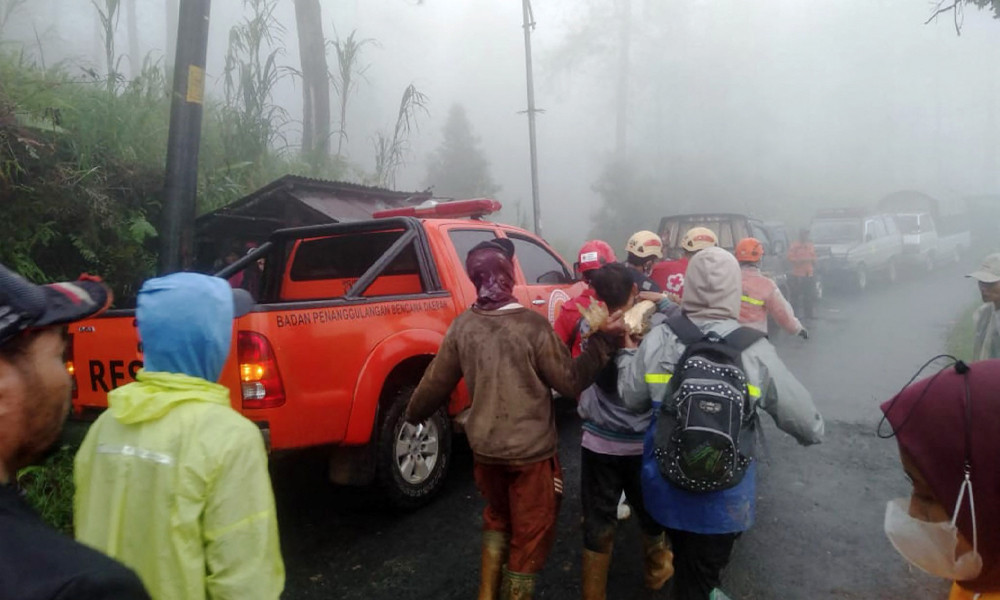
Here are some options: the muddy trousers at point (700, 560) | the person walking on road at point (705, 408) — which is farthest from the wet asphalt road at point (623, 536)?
the person walking on road at point (705, 408)

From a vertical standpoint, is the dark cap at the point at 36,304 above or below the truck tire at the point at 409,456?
above

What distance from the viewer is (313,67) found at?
1453cm

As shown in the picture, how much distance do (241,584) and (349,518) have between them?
3.22 m

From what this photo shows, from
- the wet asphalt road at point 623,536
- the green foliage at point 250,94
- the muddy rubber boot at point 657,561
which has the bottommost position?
the wet asphalt road at point 623,536

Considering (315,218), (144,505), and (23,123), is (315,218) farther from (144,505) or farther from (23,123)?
(144,505)

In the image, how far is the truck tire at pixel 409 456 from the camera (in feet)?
14.5

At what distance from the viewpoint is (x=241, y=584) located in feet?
5.31

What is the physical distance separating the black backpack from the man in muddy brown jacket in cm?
39

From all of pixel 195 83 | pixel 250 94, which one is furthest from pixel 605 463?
pixel 250 94

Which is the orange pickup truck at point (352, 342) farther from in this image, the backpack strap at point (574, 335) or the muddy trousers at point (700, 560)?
the muddy trousers at point (700, 560)

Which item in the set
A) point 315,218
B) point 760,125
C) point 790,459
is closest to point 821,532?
point 790,459

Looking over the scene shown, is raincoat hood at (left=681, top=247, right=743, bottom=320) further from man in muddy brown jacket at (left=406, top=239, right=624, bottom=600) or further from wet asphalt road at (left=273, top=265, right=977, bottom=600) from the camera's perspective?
wet asphalt road at (left=273, top=265, right=977, bottom=600)

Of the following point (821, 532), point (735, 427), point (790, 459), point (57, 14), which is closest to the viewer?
point (735, 427)

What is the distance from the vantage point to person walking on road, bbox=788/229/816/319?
1352cm
